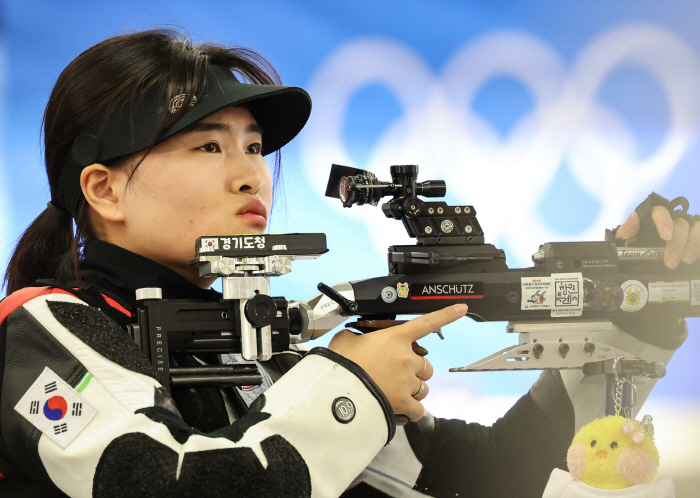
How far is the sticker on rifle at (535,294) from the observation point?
3.07ft

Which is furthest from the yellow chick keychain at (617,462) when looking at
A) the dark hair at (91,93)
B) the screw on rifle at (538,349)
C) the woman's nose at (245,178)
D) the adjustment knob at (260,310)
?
the dark hair at (91,93)

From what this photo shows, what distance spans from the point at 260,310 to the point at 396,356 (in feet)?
0.56

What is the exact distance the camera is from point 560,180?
157 centimetres

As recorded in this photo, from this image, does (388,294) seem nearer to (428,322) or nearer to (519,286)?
(428,322)

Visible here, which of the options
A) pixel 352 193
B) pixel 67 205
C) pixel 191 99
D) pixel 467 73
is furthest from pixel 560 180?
pixel 67 205

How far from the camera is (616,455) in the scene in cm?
88

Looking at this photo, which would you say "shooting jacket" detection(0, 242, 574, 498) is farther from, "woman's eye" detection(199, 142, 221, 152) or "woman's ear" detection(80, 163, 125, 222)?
"woman's eye" detection(199, 142, 221, 152)

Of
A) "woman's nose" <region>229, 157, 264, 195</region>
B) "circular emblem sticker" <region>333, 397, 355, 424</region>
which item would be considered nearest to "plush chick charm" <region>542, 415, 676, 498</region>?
"circular emblem sticker" <region>333, 397, 355, 424</region>

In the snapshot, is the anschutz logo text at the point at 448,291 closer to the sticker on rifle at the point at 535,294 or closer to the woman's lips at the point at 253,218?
the sticker on rifle at the point at 535,294

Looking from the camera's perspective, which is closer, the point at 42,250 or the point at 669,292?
the point at 669,292

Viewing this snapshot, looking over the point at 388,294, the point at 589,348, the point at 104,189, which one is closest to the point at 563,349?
the point at 589,348

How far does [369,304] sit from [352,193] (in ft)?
0.49

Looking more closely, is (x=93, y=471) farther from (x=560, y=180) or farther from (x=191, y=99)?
(x=560, y=180)

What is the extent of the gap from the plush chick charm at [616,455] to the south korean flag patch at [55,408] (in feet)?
2.01
